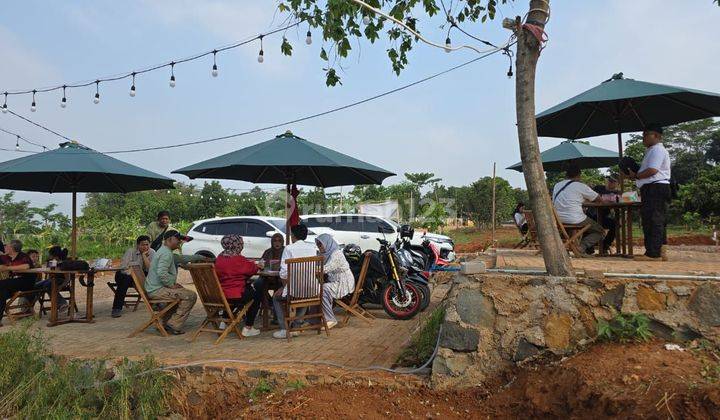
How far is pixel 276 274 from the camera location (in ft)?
17.3

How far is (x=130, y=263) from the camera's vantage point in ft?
21.1

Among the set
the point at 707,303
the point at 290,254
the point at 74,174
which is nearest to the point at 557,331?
the point at 707,303

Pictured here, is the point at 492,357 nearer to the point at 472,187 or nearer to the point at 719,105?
the point at 719,105

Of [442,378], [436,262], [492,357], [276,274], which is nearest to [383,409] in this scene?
[442,378]

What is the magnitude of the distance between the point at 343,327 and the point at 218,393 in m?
1.97

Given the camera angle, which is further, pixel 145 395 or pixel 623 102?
pixel 623 102

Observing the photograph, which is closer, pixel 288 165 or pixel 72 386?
pixel 72 386

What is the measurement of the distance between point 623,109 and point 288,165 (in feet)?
13.7

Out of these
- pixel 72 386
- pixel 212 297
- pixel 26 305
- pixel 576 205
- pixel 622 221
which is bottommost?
pixel 72 386

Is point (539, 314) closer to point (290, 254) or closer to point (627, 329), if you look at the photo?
point (627, 329)

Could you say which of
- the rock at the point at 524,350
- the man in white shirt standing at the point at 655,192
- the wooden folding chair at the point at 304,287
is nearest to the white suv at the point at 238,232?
the wooden folding chair at the point at 304,287

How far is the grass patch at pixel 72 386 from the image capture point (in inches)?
157

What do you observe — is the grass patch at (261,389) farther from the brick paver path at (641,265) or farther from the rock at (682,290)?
the rock at (682,290)

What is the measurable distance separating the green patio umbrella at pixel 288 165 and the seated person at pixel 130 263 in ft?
3.49
